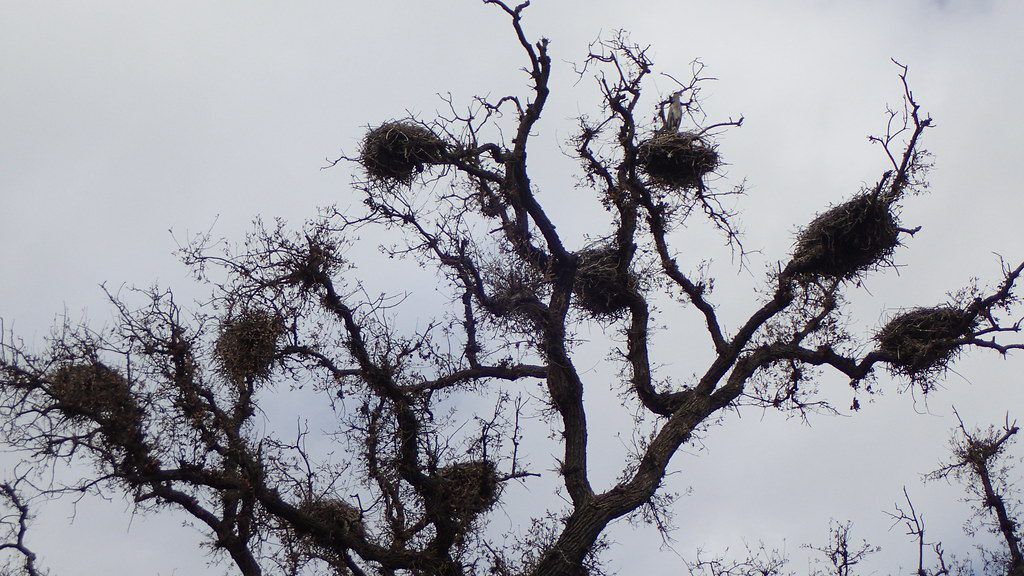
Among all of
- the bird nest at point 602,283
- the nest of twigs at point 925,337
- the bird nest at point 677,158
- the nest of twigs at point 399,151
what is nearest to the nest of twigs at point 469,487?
the bird nest at point 602,283

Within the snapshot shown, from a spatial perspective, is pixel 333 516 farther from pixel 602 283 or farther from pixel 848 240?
pixel 848 240

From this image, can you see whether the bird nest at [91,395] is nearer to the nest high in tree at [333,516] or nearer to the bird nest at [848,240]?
the nest high in tree at [333,516]

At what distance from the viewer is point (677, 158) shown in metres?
9.32

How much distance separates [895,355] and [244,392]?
610 centimetres

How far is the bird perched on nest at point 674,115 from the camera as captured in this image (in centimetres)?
964

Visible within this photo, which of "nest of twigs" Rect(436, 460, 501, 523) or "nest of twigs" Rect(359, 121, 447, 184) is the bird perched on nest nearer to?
"nest of twigs" Rect(359, 121, 447, 184)

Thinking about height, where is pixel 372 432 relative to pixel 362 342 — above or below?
below

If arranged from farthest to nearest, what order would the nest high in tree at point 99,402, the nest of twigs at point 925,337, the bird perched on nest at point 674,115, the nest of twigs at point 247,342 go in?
the bird perched on nest at point 674,115, the nest of twigs at point 925,337, the nest of twigs at point 247,342, the nest high in tree at point 99,402

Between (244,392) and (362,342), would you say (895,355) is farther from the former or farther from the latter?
(244,392)

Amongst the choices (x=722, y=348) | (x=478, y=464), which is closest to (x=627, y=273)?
(x=722, y=348)

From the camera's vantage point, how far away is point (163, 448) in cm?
799

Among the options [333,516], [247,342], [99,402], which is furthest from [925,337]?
[99,402]

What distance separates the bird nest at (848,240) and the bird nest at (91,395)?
620cm

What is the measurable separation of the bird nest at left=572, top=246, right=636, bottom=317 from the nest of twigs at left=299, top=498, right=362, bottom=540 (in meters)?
3.10
